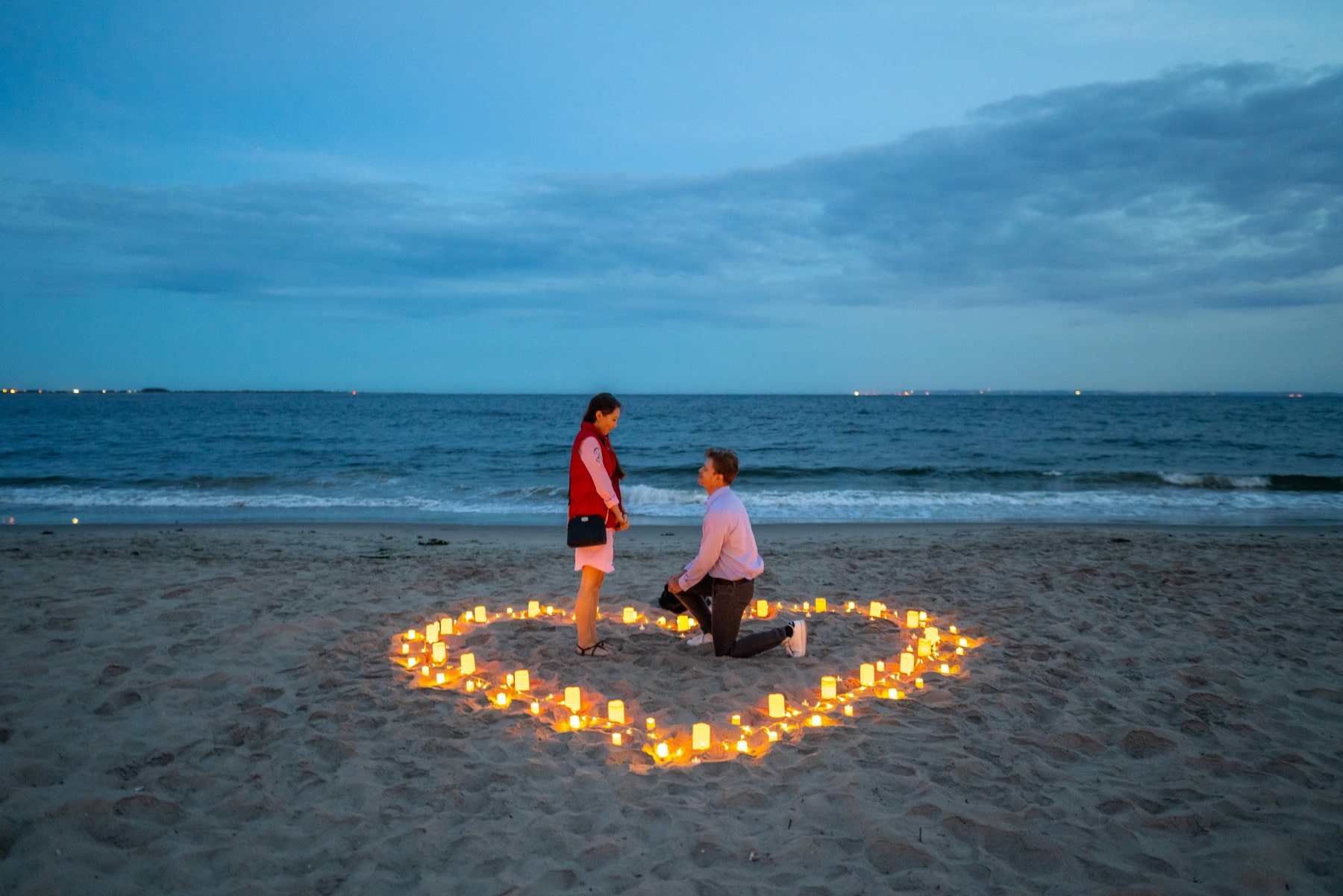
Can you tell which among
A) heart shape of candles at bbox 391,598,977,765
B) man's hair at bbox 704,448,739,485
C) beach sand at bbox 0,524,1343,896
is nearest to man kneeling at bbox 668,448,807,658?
man's hair at bbox 704,448,739,485

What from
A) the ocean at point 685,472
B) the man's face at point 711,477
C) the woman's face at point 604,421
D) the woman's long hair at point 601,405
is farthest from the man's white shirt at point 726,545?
the ocean at point 685,472

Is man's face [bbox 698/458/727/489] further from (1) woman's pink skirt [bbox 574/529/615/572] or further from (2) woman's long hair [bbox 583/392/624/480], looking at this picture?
(1) woman's pink skirt [bbox 574/529/615/572]

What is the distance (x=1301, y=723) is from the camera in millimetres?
4996

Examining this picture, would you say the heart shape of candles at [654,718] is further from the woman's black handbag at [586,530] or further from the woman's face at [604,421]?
the woman's face at [604,421]

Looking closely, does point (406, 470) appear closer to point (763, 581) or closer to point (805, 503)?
point (805, 503)

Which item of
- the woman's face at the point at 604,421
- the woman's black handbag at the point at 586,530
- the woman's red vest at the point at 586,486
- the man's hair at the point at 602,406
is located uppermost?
the man's hair at the point at 602,406

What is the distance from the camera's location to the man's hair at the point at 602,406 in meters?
5.93

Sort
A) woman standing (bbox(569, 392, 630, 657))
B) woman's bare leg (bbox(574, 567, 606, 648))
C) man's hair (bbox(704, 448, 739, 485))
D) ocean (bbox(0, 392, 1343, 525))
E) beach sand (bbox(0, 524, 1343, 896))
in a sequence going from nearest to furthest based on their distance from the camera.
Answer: beach sand (bbox(0, 524, 1343, 896)), woman standing (bbox(569, 392, 630, 657)), man's hair (bbox(704, 448, 739, 485)), woman's bare leg (bbox(574, 567, 606, 648)), ocean (bbox(0, 392, 1343, 525))

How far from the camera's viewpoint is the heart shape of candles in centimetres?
496

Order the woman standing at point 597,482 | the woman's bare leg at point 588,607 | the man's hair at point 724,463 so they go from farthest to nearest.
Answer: the woman's bare leg at point 588,607, the man's hair at point 724,463, the woman standing at point 597,482

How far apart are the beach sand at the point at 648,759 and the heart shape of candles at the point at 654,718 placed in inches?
5.3

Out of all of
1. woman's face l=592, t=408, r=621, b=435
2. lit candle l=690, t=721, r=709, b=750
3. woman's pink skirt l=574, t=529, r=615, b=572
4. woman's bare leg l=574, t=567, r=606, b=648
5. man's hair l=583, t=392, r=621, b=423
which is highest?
man's hair l=583, t=392, r=621, b=423

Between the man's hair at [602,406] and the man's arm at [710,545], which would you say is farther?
the man's arm at [710,545]

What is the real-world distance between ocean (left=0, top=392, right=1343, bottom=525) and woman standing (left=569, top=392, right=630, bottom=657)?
9.96 metres
